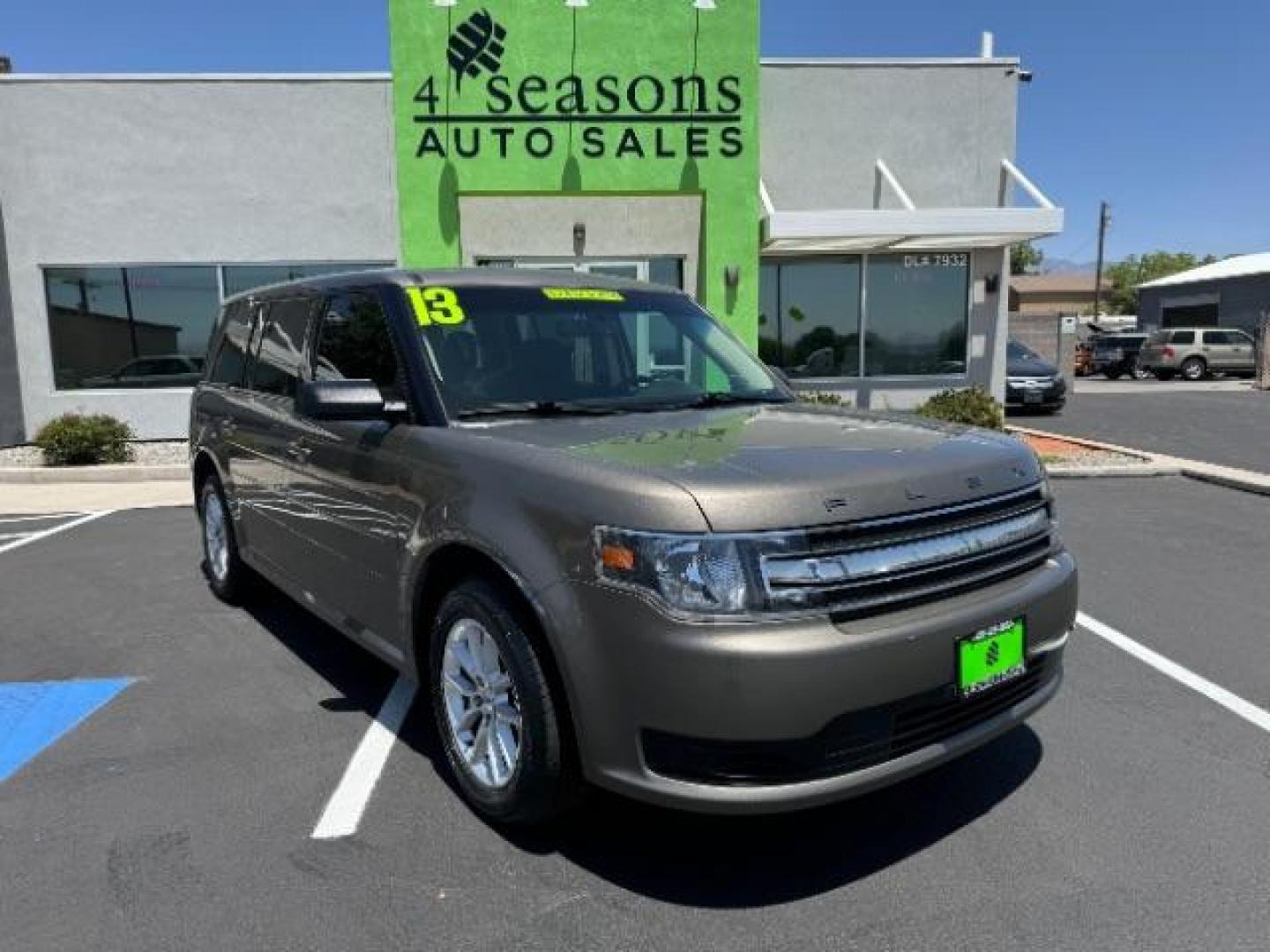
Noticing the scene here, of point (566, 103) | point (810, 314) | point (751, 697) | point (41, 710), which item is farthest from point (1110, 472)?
point (41, 710)

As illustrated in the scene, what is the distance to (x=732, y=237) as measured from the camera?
1226cm

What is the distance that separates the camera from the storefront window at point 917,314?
1411 centimetres

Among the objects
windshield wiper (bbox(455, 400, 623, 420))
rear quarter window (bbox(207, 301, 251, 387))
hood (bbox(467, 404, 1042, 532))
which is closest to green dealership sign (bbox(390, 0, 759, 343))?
rear quarter window (bbox(207, 301, 251, 387))

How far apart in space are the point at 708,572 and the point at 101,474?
10629mm

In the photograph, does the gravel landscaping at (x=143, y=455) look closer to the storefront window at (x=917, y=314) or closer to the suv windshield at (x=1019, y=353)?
the storefront window at (x=917, y=314)

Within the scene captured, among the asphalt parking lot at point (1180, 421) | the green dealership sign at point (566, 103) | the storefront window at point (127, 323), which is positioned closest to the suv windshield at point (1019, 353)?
the asphalt parking lot at point (1180, 421)

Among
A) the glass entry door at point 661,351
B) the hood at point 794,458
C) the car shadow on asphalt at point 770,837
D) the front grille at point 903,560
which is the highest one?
the glass entry door at point 661,351

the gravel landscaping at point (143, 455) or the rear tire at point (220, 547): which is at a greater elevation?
the rear tire at point (220, 547)

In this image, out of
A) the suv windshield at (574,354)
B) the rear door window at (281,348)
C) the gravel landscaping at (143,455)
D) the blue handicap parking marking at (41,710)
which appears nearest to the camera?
the suv windshield at (574,354)

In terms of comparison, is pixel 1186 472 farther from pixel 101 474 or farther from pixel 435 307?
pixel 101 474

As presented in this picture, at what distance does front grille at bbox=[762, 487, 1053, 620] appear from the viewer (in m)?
2.47

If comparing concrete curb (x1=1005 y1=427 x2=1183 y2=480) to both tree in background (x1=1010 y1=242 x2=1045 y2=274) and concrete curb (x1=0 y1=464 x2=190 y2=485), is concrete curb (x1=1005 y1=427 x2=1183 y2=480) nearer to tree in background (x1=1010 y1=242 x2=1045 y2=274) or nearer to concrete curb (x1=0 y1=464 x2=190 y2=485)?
concrete curb (x1=0 y1=464 x2=190 y2=485)

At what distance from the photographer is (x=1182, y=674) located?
450cm

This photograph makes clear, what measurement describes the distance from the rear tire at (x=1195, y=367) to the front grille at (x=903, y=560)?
33.4 m
